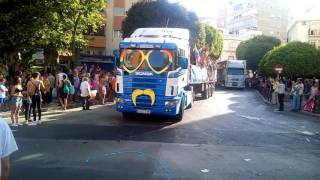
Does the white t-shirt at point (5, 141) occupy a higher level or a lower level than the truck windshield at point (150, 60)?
lower

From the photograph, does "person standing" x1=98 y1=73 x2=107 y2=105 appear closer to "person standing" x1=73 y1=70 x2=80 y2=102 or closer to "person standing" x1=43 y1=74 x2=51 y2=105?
"person standing" x1=73 y1=70 x2=80 y2=102

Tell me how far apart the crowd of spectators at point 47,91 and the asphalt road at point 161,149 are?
894 millimetres

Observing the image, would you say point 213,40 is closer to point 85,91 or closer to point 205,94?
point 205,94

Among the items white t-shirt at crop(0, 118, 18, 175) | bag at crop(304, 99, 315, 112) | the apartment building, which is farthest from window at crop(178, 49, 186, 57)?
the apartment building

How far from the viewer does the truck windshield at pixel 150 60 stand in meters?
18.0

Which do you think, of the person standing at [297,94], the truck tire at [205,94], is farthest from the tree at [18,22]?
the person standing at [297,94]

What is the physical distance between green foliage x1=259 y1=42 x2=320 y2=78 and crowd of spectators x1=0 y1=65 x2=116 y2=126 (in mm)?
28608

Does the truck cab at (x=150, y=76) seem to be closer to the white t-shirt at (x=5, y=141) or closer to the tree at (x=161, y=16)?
→ the white t-shirt at (x=5, y=141)

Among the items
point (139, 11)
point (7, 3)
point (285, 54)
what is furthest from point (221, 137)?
point (285, 54)

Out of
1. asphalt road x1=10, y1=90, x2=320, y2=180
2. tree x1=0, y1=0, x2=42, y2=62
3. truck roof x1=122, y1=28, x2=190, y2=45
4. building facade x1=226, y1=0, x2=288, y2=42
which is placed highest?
building facade x1=226, y1=0, x2=288, y2=42

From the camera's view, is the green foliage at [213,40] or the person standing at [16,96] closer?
the person standing at [16,96]

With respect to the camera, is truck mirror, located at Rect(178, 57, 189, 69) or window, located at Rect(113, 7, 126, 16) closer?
truck mirror, located at Rect(178, 57, 189, 69)

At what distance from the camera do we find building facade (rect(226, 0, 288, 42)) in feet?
440

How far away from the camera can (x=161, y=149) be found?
483 inches
